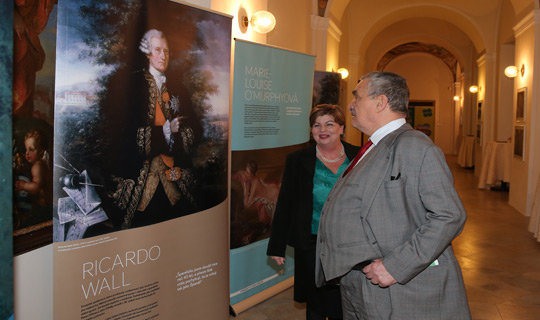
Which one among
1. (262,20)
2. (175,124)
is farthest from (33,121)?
(262,20)

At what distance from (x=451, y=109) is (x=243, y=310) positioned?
23.9 meters

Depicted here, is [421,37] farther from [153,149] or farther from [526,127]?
[153,149]

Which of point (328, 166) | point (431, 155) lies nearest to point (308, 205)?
point (328, 166)

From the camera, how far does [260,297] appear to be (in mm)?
4531

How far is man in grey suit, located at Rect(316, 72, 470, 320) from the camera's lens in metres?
1.89

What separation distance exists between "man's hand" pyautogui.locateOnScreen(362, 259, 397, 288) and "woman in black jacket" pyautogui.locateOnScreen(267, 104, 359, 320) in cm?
109

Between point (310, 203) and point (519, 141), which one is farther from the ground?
point (519, 141)

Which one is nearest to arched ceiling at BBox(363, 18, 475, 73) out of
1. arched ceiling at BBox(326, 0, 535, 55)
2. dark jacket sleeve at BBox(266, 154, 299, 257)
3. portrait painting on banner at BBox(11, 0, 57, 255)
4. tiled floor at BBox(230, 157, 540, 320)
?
arched ceiling at BBox(326, 0, 535, 55)

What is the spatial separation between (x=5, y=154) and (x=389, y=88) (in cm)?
150

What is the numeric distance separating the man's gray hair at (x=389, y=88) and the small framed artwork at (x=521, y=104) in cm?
831

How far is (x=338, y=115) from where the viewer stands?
3201 millimetres

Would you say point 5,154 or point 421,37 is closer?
point 5,154

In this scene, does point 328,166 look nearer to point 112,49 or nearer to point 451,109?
point 112,49

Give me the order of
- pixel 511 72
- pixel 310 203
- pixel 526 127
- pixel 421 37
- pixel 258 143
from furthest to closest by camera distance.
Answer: pixel 421 37, pixel 511 72, pixel 526 127, pixel 258 143, pixel 310 203
